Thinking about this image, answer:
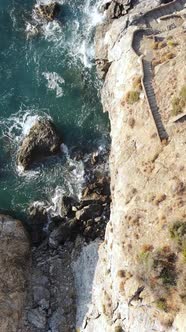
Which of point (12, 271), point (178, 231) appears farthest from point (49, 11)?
point (178, 231)

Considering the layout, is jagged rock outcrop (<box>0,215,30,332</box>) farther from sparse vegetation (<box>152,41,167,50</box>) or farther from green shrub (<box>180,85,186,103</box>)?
sparse vegetation (<box>152,41,167,50</box>)

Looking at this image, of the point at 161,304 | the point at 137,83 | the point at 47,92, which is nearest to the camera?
the point at 161,304

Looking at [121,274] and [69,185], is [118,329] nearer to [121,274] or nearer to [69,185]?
[121,274]

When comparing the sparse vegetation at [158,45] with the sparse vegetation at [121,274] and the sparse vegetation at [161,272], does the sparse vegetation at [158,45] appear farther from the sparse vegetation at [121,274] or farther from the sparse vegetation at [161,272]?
the sparse vegetation at [121,274]

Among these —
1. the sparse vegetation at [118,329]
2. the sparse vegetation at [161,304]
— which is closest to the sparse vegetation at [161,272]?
the sparse vegetation at [161,304]

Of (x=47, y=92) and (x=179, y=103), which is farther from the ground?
(x=47, y=92)

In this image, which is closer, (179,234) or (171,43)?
(179,234)

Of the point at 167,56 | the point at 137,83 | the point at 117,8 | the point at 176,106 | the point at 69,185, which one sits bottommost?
the point at 69,185

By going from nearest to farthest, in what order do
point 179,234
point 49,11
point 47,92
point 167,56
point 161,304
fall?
point 179,234
point 161,304
point 167,56
point 47,92
point 49,11
